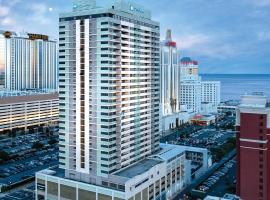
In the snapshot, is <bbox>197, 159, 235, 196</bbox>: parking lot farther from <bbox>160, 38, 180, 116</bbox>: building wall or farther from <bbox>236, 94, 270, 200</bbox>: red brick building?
<bbox>160, 38, 180, 116</bbox>: building wall

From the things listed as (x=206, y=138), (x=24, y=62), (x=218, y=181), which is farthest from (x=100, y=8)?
(x=24, y=62)

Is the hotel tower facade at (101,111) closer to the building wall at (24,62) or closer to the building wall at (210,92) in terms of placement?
the building wall at (210,92)

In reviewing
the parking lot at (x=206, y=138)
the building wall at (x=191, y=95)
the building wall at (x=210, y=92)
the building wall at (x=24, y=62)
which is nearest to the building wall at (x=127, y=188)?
the parking lot at (x=206, y=138)

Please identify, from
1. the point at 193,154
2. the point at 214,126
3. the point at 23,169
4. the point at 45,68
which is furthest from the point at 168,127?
the point at 45,68

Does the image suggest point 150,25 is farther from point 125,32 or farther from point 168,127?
point 168,127

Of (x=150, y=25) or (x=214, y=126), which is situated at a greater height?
(x=150, y=25)

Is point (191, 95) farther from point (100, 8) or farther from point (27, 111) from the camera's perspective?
point (100, 8)
